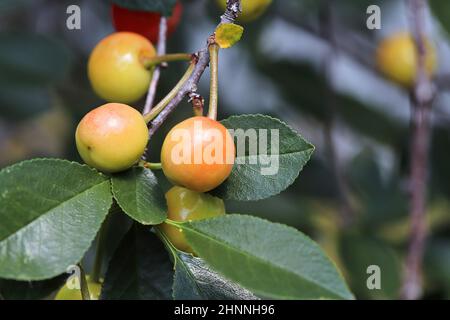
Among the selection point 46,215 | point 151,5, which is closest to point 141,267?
point 46,215

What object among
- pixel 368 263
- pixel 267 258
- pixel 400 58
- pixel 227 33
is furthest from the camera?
pixel 400 58

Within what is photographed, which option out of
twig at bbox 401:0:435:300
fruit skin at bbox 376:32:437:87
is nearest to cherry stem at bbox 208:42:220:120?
twig at bbox 401:0:435:300

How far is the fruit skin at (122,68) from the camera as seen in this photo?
990mm

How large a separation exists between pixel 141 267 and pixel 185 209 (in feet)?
0.29

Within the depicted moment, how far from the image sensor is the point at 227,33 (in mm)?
808

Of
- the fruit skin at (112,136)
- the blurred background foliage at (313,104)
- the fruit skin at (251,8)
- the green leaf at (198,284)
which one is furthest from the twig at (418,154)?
the fruit skin at (112,136)

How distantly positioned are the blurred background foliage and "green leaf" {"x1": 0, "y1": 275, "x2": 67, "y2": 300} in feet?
2.32

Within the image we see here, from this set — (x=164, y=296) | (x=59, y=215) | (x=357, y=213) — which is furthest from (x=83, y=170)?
(x=357, y=213)

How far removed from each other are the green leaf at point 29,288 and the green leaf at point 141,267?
78 mm

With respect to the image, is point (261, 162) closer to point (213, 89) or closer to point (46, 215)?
point (213, 89)

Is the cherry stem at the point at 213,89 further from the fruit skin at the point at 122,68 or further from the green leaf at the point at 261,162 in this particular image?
the fruit skin at the point at 122,68

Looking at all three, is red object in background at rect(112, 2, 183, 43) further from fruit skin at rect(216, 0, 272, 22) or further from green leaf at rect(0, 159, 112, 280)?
green leaf at rect(0, 159, 112, 280)

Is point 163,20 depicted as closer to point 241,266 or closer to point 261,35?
point 241,266
